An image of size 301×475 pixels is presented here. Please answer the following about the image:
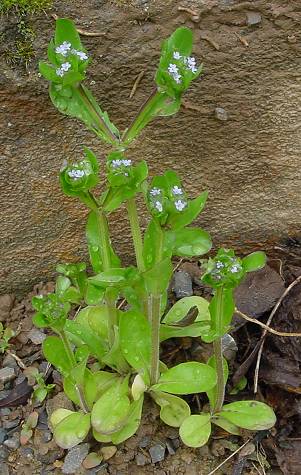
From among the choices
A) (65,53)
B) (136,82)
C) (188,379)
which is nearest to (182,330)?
(188,379)

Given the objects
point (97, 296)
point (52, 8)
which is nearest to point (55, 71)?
point (52, 8)

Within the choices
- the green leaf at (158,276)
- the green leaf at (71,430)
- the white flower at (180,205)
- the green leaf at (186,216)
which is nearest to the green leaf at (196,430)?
the green leaf at (71,430)

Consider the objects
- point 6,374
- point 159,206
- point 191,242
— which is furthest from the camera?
point 6,374

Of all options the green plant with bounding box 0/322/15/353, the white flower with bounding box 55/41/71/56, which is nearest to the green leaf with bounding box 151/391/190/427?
the green plant with bounding box 0/322/15/353

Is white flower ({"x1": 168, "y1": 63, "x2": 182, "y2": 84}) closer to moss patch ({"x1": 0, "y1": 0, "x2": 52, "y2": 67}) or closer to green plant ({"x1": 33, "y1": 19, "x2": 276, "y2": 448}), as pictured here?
green plant ({"x1": 33, "y1": 19, "x2": 276, "y2": 448})

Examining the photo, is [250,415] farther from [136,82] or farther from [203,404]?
[136,82]
